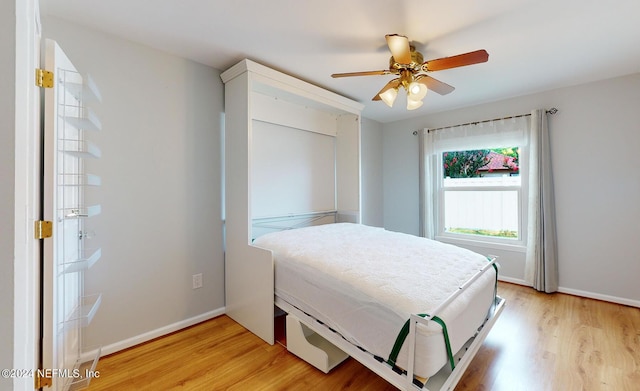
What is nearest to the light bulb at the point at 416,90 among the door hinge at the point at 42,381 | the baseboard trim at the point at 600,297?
the door hinge at the point at 42,381

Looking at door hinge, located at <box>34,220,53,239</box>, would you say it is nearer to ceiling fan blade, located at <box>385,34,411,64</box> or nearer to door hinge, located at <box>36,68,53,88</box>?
door hinge, located at <box>36,68,53,88</box>

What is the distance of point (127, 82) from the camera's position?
200cm

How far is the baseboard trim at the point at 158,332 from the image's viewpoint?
192 cm

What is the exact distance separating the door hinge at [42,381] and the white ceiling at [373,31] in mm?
2026

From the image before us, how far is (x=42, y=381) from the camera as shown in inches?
47.3

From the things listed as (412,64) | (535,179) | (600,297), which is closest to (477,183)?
(535,179)

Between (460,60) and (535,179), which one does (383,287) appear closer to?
(460,60)

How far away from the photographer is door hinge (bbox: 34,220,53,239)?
1128 millimetres

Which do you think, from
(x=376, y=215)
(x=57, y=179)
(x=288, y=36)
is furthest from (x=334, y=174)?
(x=57, y=179)

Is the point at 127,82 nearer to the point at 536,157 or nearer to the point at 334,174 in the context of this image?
the point at 334,174

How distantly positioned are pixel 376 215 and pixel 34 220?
3953 mm

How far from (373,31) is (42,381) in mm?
2686

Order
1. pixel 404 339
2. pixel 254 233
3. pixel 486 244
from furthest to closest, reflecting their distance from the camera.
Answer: pixel 486 244 < pixel 254 233 < pixel 404 339

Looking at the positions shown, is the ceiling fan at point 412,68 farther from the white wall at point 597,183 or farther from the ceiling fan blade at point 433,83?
the white wall at point 597,183
